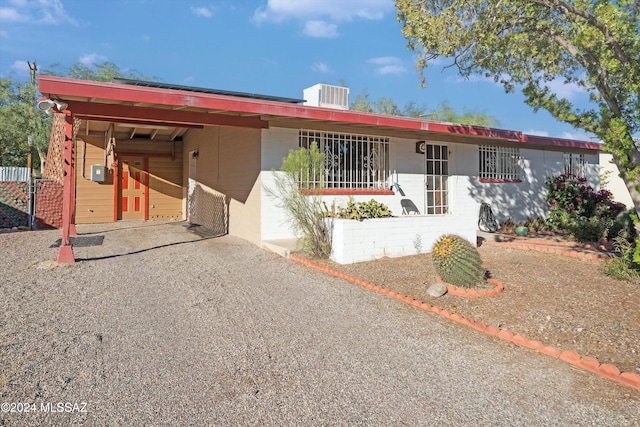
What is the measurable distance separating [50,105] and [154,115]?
1687mm

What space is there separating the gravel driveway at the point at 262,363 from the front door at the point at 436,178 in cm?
645

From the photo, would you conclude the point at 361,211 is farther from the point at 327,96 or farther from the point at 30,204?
the point at 30,204

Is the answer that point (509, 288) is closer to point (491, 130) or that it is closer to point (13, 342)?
point (13, 342)

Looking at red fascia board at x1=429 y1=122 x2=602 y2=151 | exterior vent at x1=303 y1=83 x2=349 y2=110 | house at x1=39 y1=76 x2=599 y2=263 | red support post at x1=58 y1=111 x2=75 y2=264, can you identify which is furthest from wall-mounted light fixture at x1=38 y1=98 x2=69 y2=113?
red fascia board at x1=429 y1=122 x2=602 y2=151

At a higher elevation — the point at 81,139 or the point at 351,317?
the point at 81,139

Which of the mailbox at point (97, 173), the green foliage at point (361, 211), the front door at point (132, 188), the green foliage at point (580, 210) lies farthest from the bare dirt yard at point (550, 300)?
the front door at point (132, 188)

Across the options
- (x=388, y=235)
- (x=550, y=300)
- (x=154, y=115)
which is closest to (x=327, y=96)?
(x=154, y=115)

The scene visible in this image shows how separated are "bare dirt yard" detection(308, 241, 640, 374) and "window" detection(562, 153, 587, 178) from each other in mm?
8355

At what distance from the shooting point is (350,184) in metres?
10.5

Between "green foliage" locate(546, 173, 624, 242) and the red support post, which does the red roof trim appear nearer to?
"green foliage" locate(546, 173, 624, 242)

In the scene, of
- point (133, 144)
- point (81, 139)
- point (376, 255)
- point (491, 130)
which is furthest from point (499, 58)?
point (81, 139)

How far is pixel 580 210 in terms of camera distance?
11094mm

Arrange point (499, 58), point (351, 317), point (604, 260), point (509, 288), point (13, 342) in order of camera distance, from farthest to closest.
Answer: point (499, 58) < point (604, 260) < point (509, 288) < point (351, 317) < point (13, 342)

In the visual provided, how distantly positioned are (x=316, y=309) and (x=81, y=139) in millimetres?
12605
